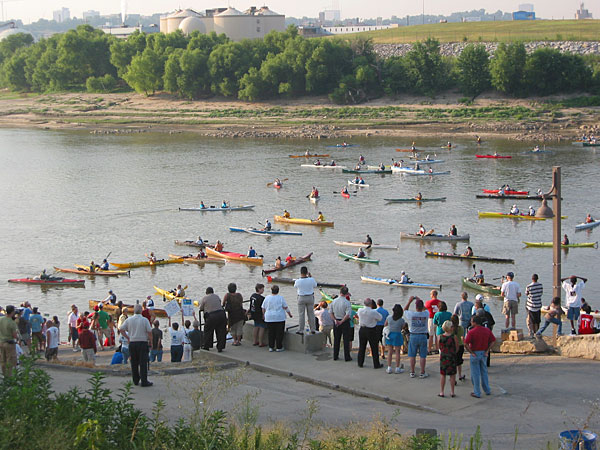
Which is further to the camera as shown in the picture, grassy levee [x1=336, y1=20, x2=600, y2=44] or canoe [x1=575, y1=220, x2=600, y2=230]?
grassy levee [x1=336, y1=20, x2=600, y2=44]

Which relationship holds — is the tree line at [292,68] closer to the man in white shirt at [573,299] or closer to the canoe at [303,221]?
the canoe at [303,221]

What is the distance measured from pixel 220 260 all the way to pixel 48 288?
890cm

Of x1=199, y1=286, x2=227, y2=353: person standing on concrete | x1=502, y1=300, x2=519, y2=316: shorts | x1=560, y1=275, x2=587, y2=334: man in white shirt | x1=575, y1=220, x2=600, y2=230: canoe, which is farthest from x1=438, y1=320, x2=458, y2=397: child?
x1=575, y1=220, x2=600, y2=230: canoe

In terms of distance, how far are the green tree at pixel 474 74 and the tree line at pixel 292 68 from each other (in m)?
0.13

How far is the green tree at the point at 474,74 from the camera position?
103 metres

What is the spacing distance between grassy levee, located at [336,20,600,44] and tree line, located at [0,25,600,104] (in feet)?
58.6

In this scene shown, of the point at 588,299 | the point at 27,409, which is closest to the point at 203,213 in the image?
the point at 588,299

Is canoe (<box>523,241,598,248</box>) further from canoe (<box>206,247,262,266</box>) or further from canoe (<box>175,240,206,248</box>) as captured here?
canoe (<box>175,240,206,248</box>)

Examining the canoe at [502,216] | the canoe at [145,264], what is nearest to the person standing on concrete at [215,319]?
the canoe at [145,264]

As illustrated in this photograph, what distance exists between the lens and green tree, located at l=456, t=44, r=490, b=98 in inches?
4070

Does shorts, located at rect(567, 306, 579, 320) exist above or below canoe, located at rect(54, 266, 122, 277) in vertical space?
above

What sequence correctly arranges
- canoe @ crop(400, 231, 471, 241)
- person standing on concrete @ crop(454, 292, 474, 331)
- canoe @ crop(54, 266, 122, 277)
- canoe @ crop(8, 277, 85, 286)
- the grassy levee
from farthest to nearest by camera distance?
the grassy levee, canoe @ crop(400, 231, 471, 241), canoe @ crop(54, 266, 122, 277), canoe @ crop(8, 277, 85, 286), person standing on concrete @ crop(454, 292, 474, 331)

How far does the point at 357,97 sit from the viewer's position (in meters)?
110

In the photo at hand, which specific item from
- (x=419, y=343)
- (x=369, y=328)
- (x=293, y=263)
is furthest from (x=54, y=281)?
(x=419, y=343)
